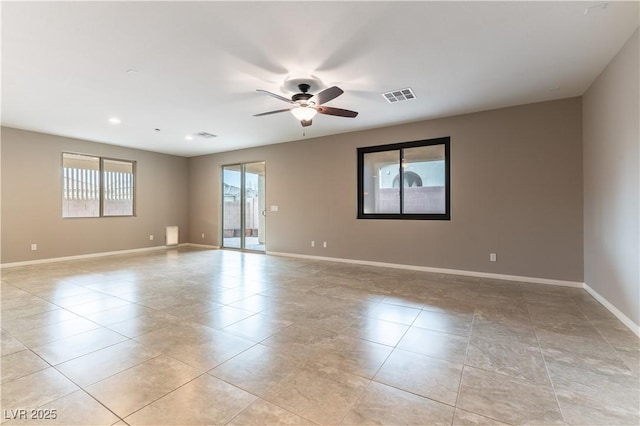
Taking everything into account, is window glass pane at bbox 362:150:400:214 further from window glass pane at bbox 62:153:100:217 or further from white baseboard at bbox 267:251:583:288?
window glass pane at bbox 62:153:100:217

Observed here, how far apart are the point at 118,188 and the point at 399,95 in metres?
7.41

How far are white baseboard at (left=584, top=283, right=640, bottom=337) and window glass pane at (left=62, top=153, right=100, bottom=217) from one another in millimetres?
9669

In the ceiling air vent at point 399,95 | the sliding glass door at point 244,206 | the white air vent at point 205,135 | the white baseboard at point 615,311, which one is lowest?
the white baseboard at point 615,311

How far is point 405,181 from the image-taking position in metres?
5.81

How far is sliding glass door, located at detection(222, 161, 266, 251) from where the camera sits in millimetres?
8172

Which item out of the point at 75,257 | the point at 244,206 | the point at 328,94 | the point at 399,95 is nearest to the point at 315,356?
the point at 328,94

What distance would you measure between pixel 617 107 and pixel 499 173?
176 cm

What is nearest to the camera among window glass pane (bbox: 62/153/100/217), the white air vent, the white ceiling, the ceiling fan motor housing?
the white ceiling

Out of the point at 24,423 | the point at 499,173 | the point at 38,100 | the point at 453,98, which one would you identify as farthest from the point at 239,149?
the point at 24,423

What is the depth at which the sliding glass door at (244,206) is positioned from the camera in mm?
8172

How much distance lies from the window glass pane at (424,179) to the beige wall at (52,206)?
696cm

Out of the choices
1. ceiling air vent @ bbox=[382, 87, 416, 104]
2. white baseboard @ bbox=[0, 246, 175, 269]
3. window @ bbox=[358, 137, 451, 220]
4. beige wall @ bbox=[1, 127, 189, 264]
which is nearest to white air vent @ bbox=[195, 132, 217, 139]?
beige wall @ bbox=[1, 127, 189, 264]

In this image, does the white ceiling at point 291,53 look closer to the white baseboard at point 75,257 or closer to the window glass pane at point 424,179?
the window glass pane at point 424,179

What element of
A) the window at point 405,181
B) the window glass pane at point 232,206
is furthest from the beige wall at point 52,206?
the window at point 405,181
